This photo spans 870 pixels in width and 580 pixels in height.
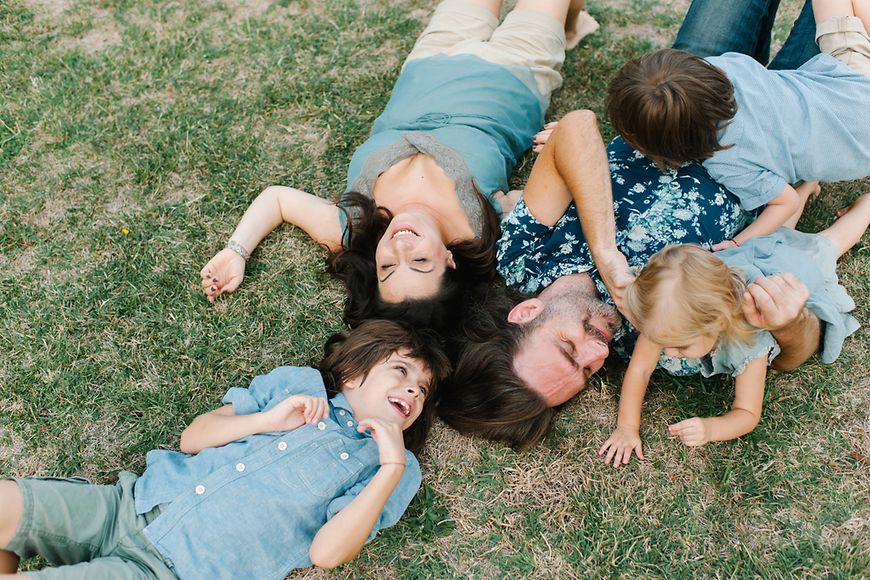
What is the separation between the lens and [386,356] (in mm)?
3273

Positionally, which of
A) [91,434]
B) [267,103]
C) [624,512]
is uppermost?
[267,103]

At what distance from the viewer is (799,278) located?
129 inches

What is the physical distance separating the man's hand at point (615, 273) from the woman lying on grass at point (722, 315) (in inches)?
8.1

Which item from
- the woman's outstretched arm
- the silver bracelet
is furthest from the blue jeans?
the silver bracelet

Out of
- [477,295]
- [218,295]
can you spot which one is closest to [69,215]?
[218,295]

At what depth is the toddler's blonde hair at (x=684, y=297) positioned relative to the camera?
2756mm

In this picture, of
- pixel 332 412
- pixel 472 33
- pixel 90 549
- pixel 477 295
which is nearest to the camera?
pixel 90 549

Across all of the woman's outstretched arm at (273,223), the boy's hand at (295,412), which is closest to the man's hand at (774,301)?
the boy's hand at (295,412)

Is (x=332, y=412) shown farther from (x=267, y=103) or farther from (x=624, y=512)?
(x=267, y=103)

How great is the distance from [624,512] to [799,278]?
134cm

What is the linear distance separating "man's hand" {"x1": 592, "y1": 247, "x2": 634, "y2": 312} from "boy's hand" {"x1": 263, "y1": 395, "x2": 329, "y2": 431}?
139 centimetres

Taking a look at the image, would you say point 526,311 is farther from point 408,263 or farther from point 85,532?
point 85,532

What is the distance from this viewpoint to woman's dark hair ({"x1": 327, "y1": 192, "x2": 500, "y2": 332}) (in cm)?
358

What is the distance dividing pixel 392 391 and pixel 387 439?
0.28 metres
